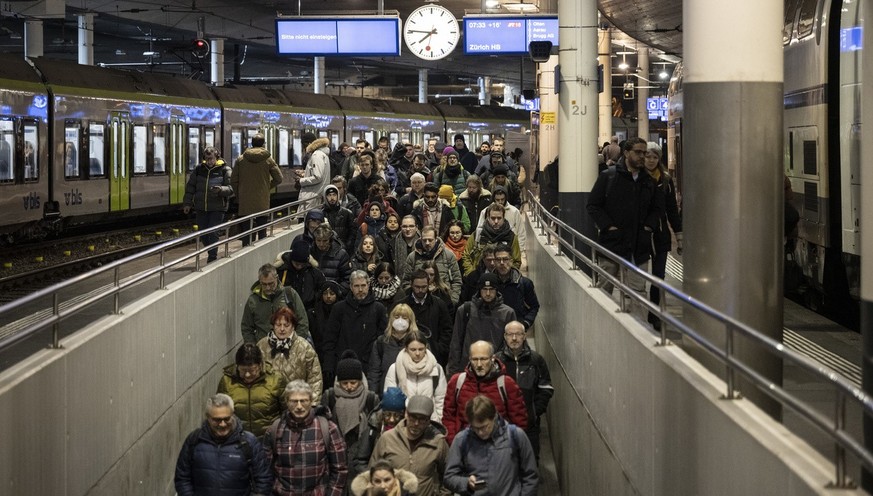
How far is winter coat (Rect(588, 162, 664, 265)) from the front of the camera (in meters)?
12.1

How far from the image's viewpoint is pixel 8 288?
18266mm

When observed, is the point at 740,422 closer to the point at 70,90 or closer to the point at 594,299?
the point at 594,299

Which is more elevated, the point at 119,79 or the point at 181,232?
the point at 119,79

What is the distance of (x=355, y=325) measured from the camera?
40.3ft

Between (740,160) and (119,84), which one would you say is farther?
(119,84)

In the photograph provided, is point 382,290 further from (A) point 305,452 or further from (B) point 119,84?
(B) point 119,84

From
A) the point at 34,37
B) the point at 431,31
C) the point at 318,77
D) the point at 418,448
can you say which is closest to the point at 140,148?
the point at 431,31

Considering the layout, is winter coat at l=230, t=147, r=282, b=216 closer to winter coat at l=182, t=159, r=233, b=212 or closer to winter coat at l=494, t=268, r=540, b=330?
winter coat at l=182, t=159, r=233, b=212

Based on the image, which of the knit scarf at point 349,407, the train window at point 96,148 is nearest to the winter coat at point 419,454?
the knit scarf at point 349,407

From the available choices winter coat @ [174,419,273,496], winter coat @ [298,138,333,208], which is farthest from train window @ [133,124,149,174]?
winter coat @ [174,419,273,496]

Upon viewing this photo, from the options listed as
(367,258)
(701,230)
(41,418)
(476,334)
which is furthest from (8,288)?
(701,230)

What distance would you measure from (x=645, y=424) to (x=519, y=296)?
5995 millimetres

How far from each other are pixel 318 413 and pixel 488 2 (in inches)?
890

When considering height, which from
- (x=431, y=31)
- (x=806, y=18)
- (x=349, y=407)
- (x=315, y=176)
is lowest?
(x=349, y=407)
